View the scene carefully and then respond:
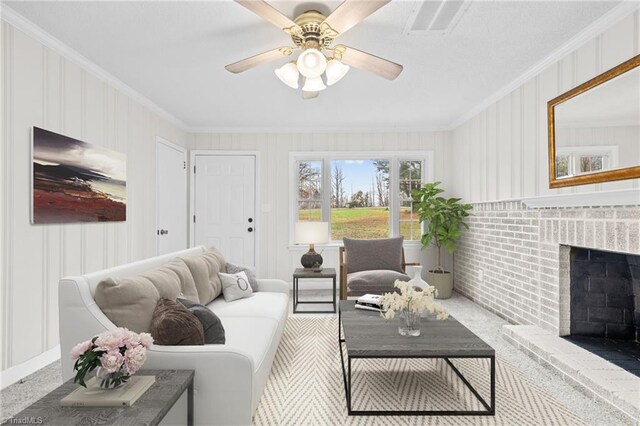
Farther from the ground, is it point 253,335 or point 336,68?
point 336,68

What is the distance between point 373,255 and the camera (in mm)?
4531

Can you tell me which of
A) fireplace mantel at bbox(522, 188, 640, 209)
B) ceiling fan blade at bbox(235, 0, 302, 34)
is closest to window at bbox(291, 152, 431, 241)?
fireplace mantel at bbox(522, 188, 640, 209)

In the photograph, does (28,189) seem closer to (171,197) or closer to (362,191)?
(171,197)

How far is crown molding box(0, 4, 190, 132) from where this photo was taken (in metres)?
2.51

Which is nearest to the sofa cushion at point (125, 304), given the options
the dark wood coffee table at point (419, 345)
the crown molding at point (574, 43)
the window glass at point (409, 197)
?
the dark wood coffee table at point (419, 345)

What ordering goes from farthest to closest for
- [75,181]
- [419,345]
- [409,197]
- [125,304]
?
[409,197], [75,181], [419,345], [125,304]

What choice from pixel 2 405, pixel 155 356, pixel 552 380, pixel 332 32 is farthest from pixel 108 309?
pixel 552 380

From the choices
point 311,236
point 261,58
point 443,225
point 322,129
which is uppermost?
point 322,129

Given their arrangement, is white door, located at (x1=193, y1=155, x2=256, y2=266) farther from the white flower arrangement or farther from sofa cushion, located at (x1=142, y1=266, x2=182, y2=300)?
the white flower arrangement

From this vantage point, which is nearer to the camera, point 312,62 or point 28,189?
point 312,62

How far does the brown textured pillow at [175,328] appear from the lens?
6.15 ft

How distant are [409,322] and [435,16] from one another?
77.5 inches

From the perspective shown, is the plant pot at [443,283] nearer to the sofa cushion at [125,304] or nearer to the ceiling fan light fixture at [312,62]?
the ceiling fan light fixture at [312,62]

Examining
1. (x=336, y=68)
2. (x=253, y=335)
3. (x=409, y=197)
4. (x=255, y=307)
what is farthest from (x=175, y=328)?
(x=409, y=197)
